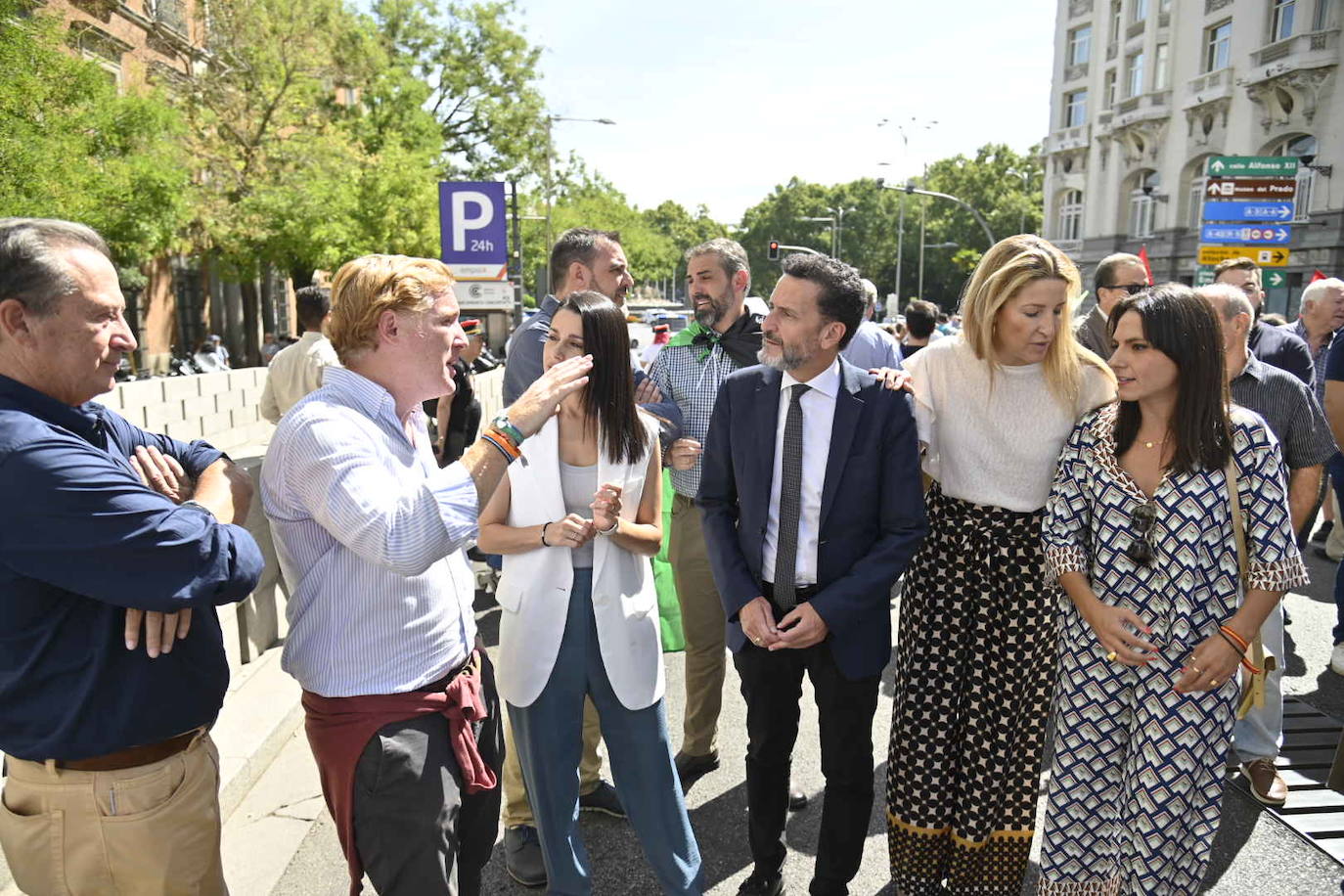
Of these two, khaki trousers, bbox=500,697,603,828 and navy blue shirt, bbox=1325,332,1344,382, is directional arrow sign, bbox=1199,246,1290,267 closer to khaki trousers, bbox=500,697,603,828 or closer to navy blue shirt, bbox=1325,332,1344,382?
navy blue shirt, bbox=1325,332,1344,382

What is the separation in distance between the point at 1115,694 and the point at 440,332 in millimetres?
2173

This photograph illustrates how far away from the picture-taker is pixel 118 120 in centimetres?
1350

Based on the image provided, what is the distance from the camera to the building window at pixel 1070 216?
47688mm

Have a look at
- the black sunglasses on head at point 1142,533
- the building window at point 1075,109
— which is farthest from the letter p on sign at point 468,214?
the building window at point 1075,109

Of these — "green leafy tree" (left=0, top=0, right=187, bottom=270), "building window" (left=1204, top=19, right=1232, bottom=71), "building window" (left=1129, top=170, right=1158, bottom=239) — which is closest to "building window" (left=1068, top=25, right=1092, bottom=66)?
"building window" (left=1129, top=170, right=1158, bottom=239)

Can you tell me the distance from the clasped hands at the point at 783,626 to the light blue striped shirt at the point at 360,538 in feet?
3.18

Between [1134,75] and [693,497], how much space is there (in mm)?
45025

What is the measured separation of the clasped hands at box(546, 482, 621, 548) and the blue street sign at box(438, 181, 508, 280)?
8977 millimetres

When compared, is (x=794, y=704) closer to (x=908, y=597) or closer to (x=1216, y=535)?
(x=908, y=597)

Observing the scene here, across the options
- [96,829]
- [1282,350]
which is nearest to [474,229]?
[1282,350]

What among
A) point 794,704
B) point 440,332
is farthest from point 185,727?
point 794,704

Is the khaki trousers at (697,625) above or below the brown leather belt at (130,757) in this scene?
below

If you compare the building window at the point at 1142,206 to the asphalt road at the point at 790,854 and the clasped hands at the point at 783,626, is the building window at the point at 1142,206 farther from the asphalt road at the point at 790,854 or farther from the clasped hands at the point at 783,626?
the clasped hands at the point at 783,626

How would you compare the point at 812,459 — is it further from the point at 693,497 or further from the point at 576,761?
the point at 576,761
